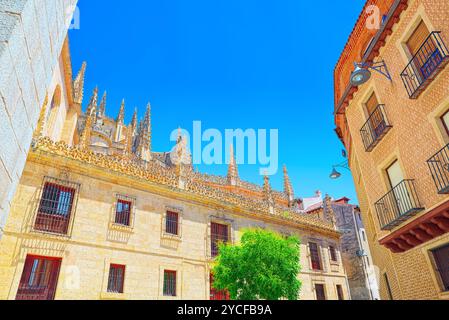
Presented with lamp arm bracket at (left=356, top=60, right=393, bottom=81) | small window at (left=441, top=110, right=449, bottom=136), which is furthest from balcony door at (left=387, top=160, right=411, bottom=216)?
lamp arm bracket at (left=356, top=60, right=393, bottom=81)

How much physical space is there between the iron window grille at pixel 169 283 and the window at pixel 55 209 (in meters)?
4.97

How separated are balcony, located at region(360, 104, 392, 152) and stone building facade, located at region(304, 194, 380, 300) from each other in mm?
14655

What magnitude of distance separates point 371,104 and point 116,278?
41.4 feet

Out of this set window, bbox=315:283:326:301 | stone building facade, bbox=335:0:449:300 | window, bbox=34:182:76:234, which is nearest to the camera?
stone building facade, bbox=335:0:449:300

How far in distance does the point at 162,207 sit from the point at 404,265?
1064 cm

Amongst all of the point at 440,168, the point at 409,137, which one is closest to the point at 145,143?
the point at 409,137

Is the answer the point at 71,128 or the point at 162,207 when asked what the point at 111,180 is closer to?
the point at 162,207

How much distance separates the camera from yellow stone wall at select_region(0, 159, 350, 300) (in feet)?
Result: 35.2

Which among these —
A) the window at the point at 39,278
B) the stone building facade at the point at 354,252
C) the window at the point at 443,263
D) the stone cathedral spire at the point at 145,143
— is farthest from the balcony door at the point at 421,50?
the stone cathedral spire at the point at 145,143

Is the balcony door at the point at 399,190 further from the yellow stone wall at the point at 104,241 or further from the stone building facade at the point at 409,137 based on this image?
the yellow stone wall at the point at 104,241

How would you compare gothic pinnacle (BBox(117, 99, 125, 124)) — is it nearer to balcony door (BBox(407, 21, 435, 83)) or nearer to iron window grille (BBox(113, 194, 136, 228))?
iron window grille (BBox(113, 194, 136, 228))

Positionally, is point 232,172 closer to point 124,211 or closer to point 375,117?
point 124,211

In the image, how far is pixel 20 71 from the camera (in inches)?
101
